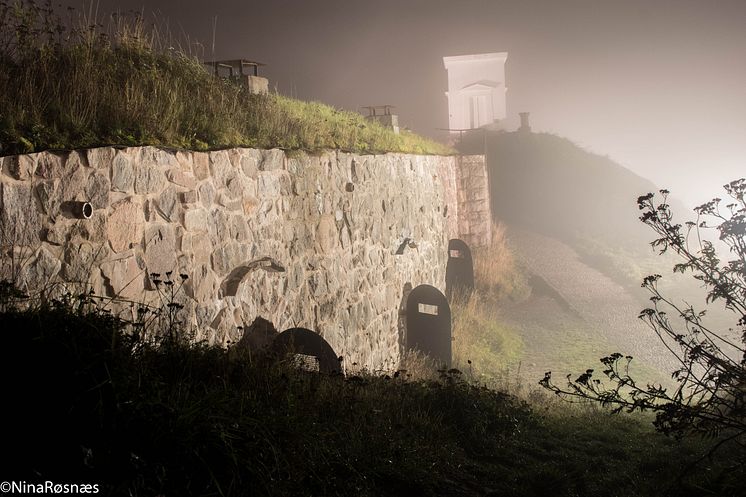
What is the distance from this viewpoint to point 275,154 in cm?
645

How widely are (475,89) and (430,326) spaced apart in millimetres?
23058

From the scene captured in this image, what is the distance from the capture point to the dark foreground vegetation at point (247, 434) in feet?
9.23

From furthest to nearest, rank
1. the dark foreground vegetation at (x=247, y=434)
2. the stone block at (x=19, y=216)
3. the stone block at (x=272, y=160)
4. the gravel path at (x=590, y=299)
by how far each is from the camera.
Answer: the gravel path at (x=590, y=299)
the stone block at (x=272, y=160)
the stone block at (x=19, y=216)
the dark foreground vegetation at (x=247, y=434)

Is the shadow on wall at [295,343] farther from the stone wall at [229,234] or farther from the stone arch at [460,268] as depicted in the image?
the stone arch at [460,268]

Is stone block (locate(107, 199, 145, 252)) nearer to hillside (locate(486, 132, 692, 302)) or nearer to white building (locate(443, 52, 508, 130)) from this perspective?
hillside (locate(486, 132, 692, 302))

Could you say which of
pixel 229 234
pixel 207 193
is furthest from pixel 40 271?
pixel 229 234

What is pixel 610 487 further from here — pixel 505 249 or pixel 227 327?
pixel 505 249

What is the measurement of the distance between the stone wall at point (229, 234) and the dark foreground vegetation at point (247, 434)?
49 cm

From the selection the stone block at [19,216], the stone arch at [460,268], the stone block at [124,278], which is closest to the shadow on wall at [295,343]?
the stone block at [124,278]

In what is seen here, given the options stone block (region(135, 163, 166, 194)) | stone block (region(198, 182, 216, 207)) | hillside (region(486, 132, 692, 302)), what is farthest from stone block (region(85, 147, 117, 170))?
hillside (region(486, 132, 692, 302))

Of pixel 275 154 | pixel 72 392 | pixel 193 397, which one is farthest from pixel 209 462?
pixel 275 154

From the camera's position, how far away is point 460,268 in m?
15.3

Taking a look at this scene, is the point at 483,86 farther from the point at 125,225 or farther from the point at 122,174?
the point at 125,225

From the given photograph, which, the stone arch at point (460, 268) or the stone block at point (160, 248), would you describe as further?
the stone arch at point (460, 268)
